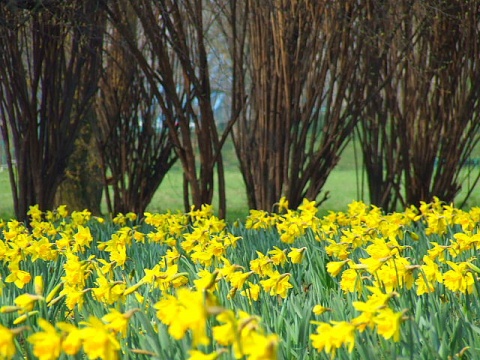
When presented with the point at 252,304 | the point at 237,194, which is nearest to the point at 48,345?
the point at 252,304

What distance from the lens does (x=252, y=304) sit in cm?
202

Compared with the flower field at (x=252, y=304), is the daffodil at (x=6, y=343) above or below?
above

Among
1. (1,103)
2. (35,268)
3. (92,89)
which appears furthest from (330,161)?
(35,268)

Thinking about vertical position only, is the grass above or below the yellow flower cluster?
below

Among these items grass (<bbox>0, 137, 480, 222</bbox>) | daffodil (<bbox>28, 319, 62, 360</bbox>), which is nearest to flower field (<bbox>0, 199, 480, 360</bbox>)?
daffodil (<bbox>28, 319, 62, 360</bbox>)

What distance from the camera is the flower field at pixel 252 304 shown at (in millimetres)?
1173

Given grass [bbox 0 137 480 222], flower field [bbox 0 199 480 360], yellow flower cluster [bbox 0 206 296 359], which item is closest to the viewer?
yellow flower cluster [bbox 0 206 296 359]

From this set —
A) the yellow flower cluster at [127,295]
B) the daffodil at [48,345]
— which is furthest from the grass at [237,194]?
the daffodil at [48,345]

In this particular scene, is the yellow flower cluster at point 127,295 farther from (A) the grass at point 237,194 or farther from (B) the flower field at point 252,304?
(A) the grass at point 237,194

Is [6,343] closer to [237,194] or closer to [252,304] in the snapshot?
[252,304]

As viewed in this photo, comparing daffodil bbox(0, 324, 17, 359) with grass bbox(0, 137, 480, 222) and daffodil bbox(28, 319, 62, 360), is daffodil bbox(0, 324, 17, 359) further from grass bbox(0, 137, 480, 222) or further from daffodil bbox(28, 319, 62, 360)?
grass bbox(0, 137, 480, 222)

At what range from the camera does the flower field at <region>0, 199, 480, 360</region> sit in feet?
3.85

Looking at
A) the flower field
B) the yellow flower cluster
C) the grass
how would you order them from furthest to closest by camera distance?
the grass, the flower field, the yellow flower cluster

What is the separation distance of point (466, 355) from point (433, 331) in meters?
0.08
